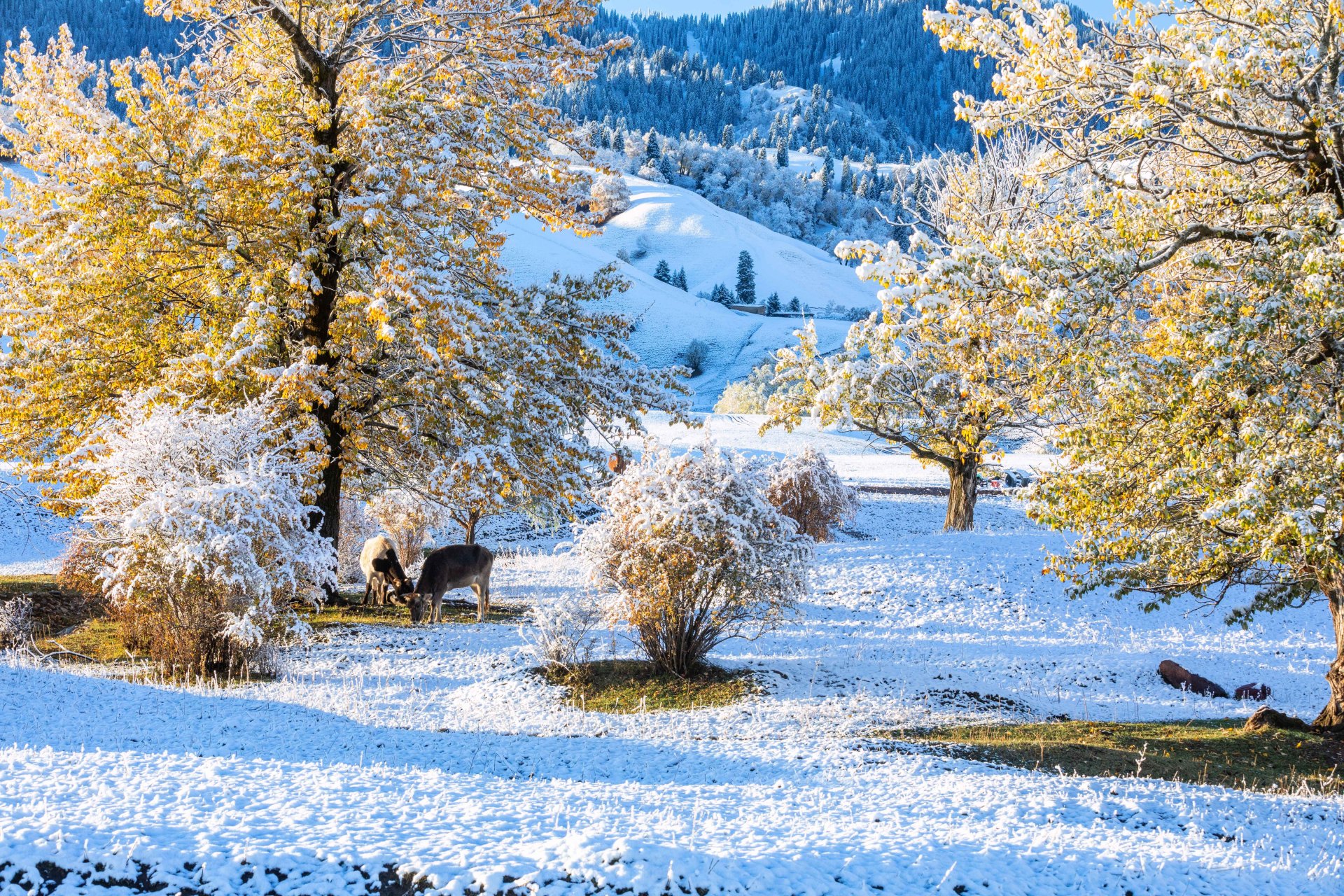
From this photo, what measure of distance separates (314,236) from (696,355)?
75.6 m

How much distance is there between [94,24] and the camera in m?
175

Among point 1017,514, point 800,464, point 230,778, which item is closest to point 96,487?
point 230,778

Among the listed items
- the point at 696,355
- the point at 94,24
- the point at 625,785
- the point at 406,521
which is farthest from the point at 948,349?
the point at 94,24

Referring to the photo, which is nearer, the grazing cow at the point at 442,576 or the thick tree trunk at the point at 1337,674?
the thick tree trunk at the point at 1337,674

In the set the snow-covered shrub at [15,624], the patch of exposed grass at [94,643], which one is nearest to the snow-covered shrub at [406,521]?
the patch of exposed grass at [94,643]

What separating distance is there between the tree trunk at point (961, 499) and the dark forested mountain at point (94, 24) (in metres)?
181

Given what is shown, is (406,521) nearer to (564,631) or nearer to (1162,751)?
(564,631)

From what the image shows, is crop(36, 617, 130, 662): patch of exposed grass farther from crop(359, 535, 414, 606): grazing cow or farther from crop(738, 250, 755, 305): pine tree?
crop(738, 250, 755, 305): pine tree

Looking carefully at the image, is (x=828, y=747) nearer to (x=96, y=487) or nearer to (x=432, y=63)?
(x=96, y=487)

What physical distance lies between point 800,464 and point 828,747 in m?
18.3

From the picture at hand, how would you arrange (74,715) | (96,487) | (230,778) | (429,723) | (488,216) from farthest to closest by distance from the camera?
(488,216)
(96,487)
(429,723)
(74,715)
(230,778)

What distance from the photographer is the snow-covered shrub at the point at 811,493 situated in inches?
1010

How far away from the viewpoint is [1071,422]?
9.39 metres

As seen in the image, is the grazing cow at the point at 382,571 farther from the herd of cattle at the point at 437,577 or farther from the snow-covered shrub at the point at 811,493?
the snow-covered shrub at the point at 811,493
